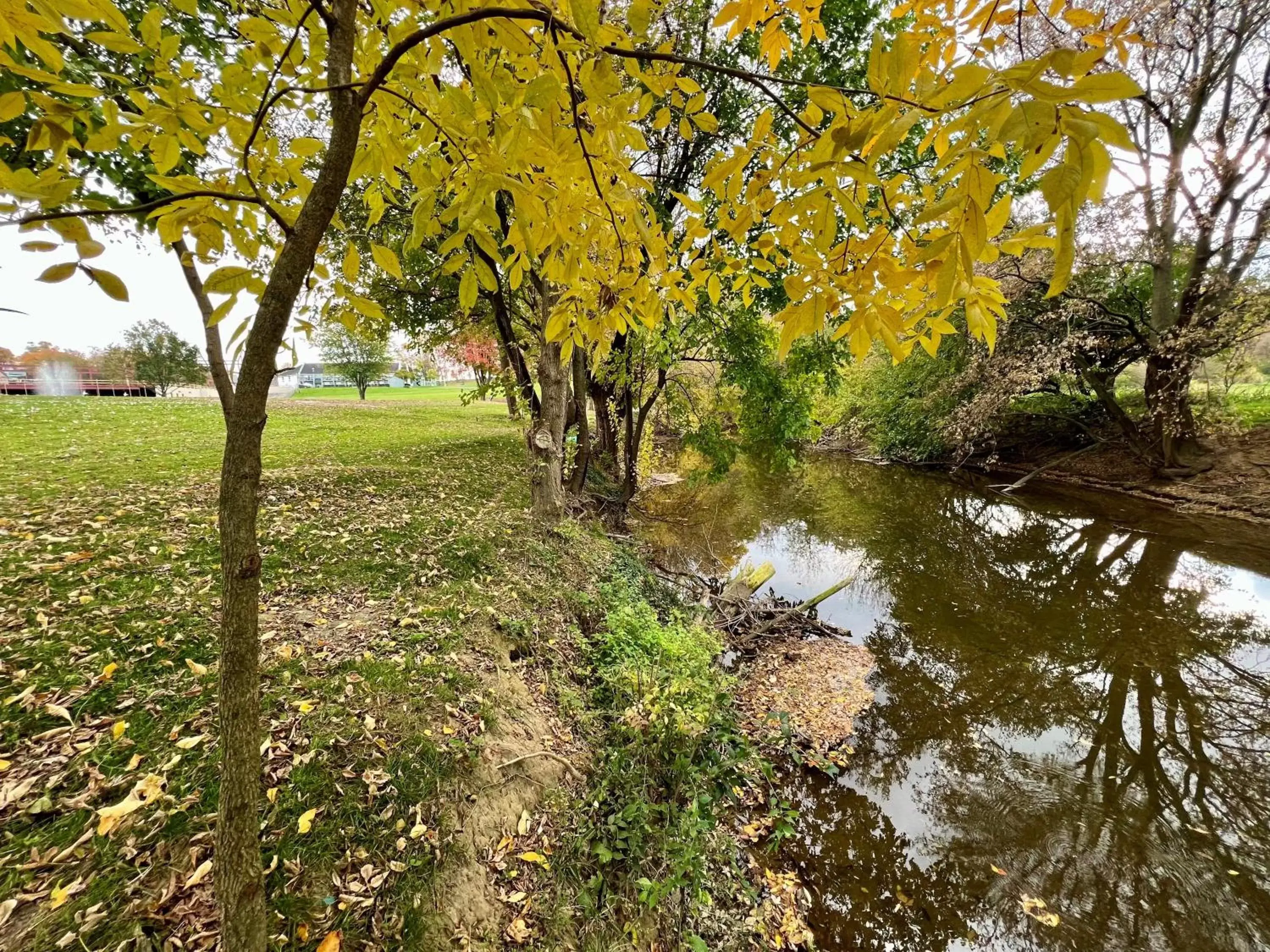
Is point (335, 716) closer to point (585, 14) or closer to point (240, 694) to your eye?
point (240, 694)

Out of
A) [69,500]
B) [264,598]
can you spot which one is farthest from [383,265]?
[69,500]

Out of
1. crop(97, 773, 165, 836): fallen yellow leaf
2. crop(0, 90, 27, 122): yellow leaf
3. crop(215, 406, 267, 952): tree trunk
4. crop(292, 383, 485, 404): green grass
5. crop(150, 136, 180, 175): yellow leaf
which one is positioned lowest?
crop(97, 773, 165, 836): fallen yellow leaf

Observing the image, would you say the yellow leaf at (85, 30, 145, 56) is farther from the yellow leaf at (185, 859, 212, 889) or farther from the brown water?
the brown water

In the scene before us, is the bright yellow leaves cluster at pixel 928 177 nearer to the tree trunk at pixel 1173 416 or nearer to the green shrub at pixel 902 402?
the tree trunk at pixel 1173 416

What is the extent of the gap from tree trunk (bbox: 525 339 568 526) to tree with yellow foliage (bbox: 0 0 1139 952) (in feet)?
14.1

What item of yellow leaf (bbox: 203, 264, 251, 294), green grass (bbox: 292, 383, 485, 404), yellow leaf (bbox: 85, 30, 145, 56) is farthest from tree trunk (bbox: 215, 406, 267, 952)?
green grass (bbox: 292, 383, 485, 404)

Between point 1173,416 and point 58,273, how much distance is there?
55.4 feet

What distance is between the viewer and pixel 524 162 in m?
1.17

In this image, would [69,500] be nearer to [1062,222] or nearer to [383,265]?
[383,265]

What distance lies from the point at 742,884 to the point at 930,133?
151 inches

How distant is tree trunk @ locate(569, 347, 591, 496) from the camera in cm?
741

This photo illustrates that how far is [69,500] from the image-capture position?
4.77 metres

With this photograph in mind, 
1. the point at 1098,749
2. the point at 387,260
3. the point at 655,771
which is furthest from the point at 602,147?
→ the point at 1098,749

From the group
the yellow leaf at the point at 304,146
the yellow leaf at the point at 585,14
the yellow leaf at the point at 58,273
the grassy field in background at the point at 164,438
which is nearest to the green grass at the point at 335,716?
the grassy field in background at the point at 164,438
